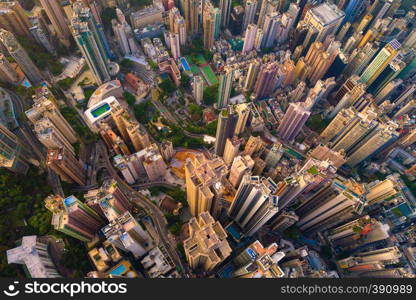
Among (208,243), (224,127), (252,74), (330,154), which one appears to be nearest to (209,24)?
(252,74)


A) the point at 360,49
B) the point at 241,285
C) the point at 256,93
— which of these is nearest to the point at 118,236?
the point at 241,285

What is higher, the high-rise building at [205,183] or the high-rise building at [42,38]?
the high-rise building at [42,38]

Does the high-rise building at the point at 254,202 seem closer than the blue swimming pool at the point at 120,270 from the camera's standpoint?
Yes

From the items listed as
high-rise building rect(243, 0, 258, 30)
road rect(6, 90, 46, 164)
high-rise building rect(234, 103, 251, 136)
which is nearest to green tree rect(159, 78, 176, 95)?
high-rise building rect(234, 103, 251, 136)

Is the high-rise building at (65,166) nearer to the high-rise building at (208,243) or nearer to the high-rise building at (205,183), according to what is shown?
the high-rise building at (205,183)

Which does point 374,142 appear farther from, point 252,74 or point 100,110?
point 100,110

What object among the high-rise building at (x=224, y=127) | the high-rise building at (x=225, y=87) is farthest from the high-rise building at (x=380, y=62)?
the high-rise building at (x=224, y=127)
